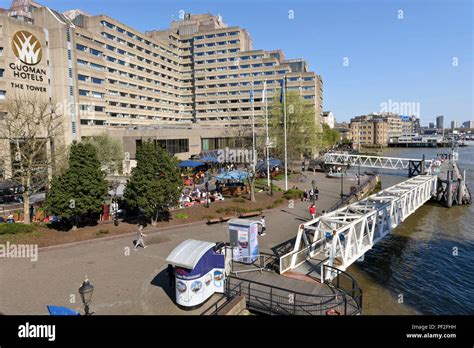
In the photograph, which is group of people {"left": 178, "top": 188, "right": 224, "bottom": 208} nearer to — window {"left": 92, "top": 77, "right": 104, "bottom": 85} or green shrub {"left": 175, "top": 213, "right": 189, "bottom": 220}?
green shrub {"left": 175, "top": 213, "right": 189, "bottom": 220}

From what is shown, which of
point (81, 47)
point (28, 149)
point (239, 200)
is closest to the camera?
point (28, 149)

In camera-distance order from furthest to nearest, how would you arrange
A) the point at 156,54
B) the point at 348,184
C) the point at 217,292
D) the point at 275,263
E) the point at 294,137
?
the point at 156,54 → the point at 294,137 → the point at 348,184 → the point at 275,263 → the point at 217,292

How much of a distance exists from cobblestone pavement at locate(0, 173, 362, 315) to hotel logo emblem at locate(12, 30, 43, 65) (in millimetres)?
32506

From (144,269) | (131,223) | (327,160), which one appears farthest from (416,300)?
(327,160)

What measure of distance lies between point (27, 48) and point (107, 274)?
126ft

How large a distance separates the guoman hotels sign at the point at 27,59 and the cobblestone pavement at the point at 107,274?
31.1 metres

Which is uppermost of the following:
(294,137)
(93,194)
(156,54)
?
(156,54)

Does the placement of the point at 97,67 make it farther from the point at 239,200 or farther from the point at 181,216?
the point at 181,216

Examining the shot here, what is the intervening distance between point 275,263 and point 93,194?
11.4 m

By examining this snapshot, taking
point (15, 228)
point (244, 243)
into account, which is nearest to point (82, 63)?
point (15, 228)

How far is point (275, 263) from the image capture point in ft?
47.0

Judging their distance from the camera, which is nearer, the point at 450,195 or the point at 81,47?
the point at 450,195

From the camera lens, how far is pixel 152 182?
19.9 m
